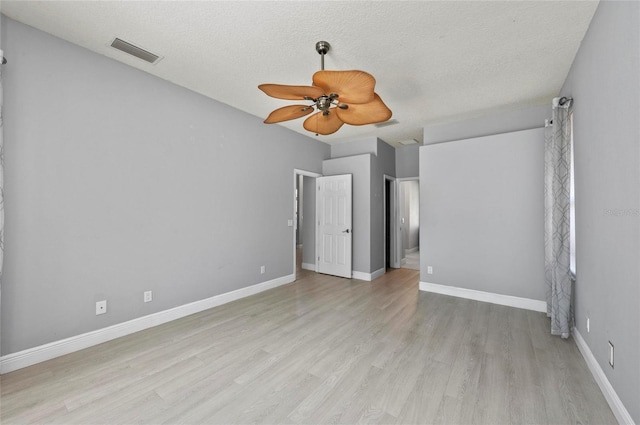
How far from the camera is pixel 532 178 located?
3691mm

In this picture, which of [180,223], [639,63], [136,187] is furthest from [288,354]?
[639,63]

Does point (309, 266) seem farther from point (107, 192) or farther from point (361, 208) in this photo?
point (107, 192)

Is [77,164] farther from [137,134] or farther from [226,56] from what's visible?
[226,56]

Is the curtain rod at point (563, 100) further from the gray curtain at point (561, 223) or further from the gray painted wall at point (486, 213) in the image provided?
the gray painted wall at point (486, 213)

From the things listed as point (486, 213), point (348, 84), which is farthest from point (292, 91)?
point (486, 213)

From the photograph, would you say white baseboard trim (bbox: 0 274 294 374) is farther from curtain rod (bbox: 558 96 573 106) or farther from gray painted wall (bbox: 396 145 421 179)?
curtain rod (bbox: 558 96 573 106)

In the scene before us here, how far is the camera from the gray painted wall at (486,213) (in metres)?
3.69

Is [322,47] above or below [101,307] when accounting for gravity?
above

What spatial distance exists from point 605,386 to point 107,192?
444cm

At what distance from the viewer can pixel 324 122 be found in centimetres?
257

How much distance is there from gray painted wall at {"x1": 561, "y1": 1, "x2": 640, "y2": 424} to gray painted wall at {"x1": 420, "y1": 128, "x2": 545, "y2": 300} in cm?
126

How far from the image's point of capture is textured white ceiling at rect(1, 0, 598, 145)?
2049mm

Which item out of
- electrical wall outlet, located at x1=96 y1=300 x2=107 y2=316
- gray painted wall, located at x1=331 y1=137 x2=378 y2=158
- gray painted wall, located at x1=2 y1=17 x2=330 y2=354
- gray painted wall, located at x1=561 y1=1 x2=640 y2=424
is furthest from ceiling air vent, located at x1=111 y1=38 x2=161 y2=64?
gray painted wall, located at x1=331 y1=137 x2=378 y2=158

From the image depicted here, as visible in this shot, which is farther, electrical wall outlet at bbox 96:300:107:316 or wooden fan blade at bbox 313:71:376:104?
electrical wall outlet at bbox 96:300:107:316
